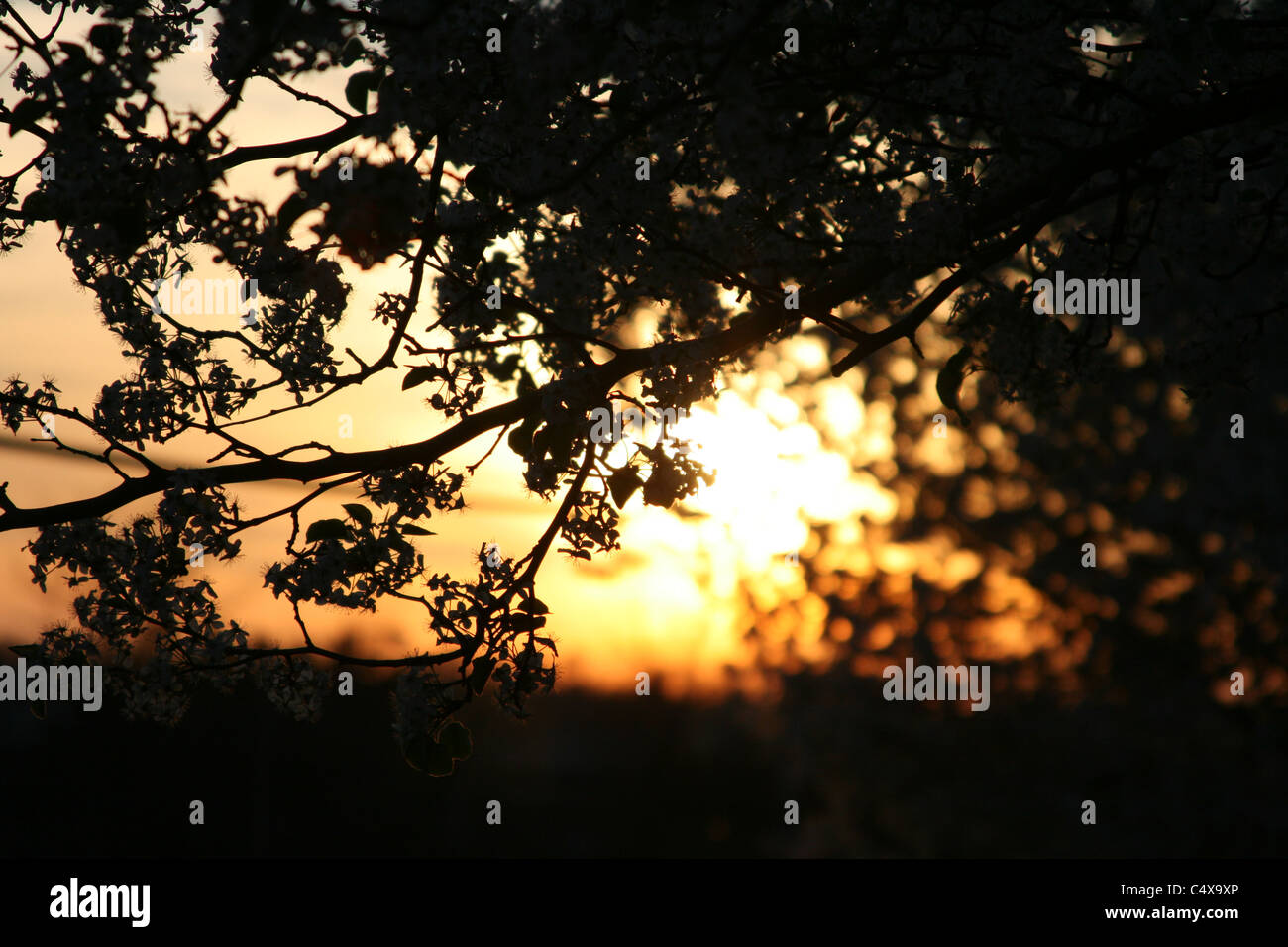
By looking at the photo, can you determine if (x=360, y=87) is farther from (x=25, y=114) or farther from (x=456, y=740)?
(x=456, y=740)

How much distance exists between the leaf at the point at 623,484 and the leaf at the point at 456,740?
129 centimetres

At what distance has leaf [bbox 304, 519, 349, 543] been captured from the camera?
468 centimetres

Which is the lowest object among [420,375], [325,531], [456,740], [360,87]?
[456,740]

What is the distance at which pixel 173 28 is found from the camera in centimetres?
442

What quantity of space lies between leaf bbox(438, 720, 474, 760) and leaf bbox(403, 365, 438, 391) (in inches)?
65.3

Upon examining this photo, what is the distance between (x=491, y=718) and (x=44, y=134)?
51.7 metres

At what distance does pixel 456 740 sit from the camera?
15.5 feet

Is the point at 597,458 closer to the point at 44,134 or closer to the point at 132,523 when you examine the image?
the point at 132,523

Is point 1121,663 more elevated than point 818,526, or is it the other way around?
point 818,526

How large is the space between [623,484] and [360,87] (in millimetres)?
2438

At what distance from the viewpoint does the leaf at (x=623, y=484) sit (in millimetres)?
4723

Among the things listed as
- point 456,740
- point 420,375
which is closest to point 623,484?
point 420,375

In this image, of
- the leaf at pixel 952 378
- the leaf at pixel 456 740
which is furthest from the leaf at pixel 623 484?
the leaf at pixel 952 378
